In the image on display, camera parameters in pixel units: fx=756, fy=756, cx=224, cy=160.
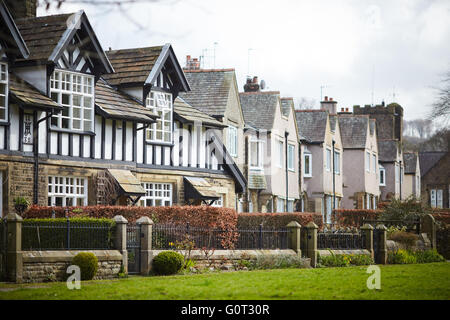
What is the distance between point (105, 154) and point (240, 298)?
13.1 metres

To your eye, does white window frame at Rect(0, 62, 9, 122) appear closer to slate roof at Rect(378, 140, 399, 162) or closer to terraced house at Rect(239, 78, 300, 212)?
terraced house at Rect(239, 78, 300, 212)

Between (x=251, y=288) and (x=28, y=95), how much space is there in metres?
11.0

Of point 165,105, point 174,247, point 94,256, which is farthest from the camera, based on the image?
point 165,105

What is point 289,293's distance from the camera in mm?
14852

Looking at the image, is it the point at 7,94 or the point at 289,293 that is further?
the point at 7,94

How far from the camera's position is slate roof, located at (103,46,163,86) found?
2834cm

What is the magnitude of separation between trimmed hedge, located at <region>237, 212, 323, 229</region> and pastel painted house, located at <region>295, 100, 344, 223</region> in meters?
18.5

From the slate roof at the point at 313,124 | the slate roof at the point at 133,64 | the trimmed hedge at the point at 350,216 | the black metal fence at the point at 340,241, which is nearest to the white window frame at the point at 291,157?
the trimmed hedge at the point at 350,216

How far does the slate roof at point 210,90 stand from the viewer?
3478 cm

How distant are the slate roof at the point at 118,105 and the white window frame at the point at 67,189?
2.46m

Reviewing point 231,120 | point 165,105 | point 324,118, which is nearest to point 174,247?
point 165,105

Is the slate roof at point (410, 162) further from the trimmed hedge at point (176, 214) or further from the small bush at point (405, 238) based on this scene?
the trimmed hedge at point (176, 214)

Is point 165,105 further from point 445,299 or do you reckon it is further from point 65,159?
point 445,299

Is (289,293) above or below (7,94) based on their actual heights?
below
